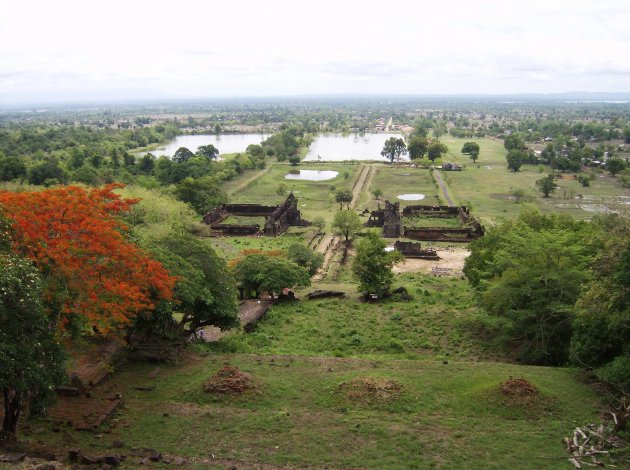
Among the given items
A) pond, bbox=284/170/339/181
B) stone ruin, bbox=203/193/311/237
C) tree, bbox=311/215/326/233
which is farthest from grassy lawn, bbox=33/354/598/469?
pond, bbox=284/170/339/181

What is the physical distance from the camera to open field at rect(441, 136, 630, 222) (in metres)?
61.3

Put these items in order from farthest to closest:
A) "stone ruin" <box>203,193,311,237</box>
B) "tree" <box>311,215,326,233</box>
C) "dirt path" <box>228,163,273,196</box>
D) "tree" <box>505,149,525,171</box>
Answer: "tree" <box>505,149,525,171</box> < "dirt path" <box>228,163,273,196</box> < "tree" <box>311,215,326,233</box> < "stone ruin" <box>203,193,311,237</box>

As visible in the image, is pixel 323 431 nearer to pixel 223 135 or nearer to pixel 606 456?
pixel 606 456

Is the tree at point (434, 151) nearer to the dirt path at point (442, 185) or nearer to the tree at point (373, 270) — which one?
the dirt path at point (442, 185)

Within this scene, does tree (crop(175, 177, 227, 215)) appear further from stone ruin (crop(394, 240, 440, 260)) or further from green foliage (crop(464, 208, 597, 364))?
green foliage (crop(464, 208, 597, 364))

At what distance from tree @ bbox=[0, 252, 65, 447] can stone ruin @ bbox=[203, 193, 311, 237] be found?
130 feet

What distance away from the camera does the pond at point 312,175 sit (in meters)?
88.4

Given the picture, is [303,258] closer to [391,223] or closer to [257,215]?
[391,223]

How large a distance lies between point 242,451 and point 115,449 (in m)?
2.90

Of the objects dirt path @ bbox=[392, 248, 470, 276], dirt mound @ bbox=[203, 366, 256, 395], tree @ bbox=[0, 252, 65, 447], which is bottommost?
dirt path @ bbox=[392, 248, 470, 276]

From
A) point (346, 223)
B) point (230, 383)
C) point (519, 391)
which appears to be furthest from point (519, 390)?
point (346, 223)

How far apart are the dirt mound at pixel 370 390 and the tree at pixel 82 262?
6368mm

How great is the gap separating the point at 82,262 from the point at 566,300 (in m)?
16.9

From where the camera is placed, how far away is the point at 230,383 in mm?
14992
